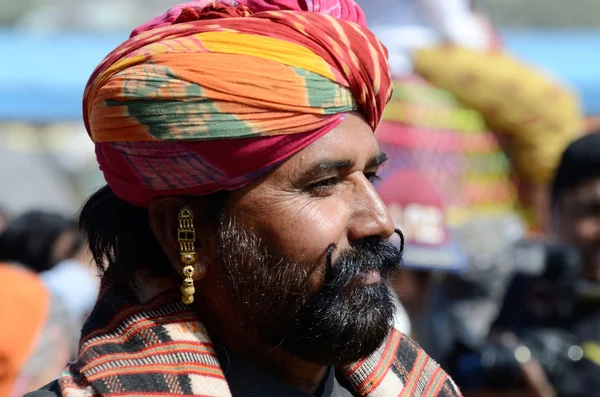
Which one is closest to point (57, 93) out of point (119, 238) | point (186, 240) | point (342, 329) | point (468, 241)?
point (468, 241)

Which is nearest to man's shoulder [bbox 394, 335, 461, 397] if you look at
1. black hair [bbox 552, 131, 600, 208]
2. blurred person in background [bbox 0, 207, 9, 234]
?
black hair [bbox 552, 131, 600, 208]

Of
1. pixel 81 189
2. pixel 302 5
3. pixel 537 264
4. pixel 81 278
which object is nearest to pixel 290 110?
pixel 302 5

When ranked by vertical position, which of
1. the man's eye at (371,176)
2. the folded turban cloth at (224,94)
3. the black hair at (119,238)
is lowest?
the black hair at (119,238)

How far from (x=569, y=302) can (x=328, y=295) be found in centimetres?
221

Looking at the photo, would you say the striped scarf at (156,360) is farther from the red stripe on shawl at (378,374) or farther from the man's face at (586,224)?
the man's face at (586,224)

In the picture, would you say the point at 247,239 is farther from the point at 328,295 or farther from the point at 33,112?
the point at 33,112

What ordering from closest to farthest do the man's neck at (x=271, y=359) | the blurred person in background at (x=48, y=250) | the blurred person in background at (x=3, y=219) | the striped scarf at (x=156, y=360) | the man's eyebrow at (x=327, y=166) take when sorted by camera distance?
the striped scarf at (x=156, y=360) → the man's eyebrow at (x=327, y=166) → the man's neck at (x=271, y=359) → the blurred person in background at (x=48, y=250) → the blurred person in background at (x=3, y=219)

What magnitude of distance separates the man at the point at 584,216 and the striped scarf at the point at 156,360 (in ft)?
6.16

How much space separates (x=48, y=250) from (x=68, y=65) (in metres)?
3.60

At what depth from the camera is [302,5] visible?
228 centimetres

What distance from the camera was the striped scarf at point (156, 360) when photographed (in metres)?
2.08

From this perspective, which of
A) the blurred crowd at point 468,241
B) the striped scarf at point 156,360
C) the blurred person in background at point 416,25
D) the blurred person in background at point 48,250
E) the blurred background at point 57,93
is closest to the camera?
the striped scarf at point 156,360

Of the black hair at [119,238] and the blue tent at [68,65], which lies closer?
the black hair at [119,238]

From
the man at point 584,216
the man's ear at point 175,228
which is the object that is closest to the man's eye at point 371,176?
the man's ear at point 175,228
